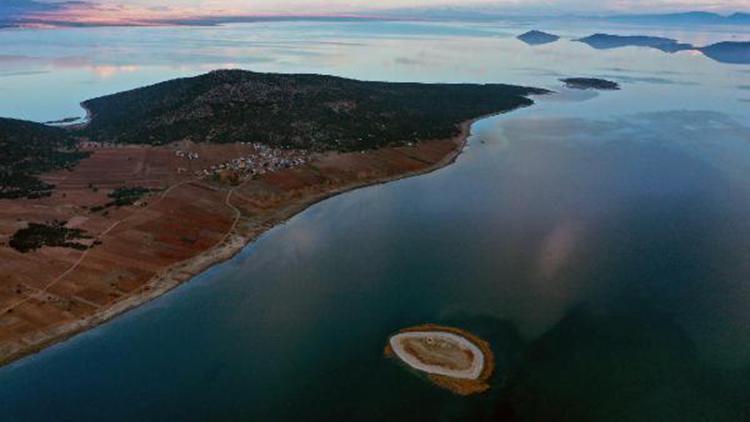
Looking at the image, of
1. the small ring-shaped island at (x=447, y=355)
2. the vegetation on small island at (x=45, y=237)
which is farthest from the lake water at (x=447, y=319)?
the vegetation on small island at (x=45, y=237)

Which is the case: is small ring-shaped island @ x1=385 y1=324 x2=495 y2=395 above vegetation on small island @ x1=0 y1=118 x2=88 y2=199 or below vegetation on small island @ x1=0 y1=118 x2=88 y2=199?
below

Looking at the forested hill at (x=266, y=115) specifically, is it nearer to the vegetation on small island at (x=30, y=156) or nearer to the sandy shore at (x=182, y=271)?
the vegetation on small island at (x=30, y=156)

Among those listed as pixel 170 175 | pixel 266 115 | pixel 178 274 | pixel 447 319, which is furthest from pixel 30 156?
pixel 447 319

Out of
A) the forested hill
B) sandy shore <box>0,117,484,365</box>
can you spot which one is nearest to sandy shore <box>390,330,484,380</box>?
sandy shore <box>0,117,484,365</box>

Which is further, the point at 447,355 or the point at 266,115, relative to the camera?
the point at 266,115

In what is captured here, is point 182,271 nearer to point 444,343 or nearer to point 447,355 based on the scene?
point 444,343

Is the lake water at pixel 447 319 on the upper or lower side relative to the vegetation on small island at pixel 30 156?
lower

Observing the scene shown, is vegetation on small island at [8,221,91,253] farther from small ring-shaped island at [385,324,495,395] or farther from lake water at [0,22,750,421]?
small ring-shaped island at [385,324,495,395]
